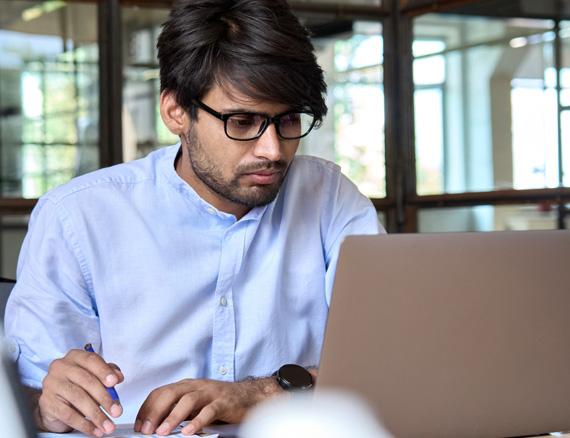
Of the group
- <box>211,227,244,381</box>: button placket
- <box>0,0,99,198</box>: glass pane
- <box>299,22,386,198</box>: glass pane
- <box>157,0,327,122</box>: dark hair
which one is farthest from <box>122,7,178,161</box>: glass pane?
<box>211,227,244,381</box>: button placket

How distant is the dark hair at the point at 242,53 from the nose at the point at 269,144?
6 centimetres

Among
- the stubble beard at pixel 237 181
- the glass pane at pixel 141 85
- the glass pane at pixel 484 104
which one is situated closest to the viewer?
the stubble beard at pixel 237 181

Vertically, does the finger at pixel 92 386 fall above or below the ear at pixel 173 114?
below

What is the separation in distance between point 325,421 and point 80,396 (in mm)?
479

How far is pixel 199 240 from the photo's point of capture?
1907mm

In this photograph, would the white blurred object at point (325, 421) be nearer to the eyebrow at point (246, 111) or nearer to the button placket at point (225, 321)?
the button placket at point (225, 321)

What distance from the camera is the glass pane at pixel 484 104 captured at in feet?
16.0

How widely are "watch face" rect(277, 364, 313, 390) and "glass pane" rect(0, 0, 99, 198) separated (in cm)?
358

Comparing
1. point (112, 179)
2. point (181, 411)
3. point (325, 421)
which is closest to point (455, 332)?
point (325, 421)

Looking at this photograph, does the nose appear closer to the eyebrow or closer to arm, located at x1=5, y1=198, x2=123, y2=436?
the eyebrow

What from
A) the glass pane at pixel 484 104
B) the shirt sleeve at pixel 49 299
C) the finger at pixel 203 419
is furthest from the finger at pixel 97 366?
the glass pane at pixel 484 104

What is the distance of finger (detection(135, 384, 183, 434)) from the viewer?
55.2 inches

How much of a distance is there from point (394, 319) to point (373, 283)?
0.18 feet

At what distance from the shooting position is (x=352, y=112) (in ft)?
18.1
